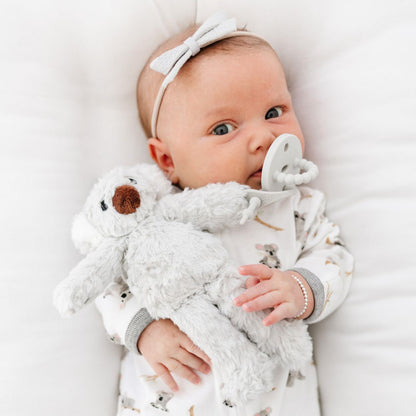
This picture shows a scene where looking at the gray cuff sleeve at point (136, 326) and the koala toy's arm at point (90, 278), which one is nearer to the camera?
the koala toy's arm at point (90, 278)

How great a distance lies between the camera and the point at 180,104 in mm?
1037

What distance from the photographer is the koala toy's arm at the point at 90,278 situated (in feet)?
2.62

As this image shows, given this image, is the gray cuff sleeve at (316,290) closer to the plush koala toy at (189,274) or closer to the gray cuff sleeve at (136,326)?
the plush koala toy at (189,274)

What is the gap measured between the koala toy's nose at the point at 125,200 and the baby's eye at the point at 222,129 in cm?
24

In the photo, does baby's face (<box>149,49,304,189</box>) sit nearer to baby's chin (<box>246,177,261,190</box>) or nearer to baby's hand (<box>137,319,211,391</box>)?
baby's chin (<box>246,177,261,190</box>)

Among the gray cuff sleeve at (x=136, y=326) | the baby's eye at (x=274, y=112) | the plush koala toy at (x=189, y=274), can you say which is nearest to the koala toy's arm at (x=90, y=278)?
the plush koala toy at (x=189, y=274)

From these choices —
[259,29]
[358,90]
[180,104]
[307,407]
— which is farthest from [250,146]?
[307,407]

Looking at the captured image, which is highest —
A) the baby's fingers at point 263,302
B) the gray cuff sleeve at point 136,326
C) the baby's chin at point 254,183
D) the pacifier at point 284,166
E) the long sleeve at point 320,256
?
the pacifier at point 284,166

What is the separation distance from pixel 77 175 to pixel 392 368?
0.82 meters

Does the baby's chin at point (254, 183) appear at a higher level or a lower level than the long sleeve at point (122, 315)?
higher

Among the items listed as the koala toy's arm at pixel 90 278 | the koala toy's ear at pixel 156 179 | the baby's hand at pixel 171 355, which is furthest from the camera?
the koala toy's ear at pixel 156 179

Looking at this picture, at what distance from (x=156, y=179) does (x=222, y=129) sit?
7.1 inches

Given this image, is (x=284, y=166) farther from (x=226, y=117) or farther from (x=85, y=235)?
(x=85, y=235)

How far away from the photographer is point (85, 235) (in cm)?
97
